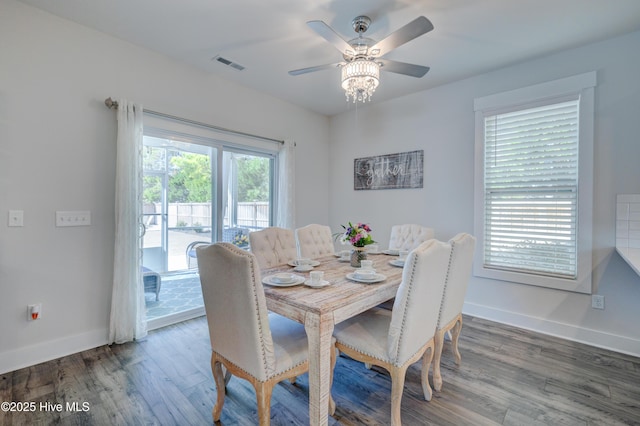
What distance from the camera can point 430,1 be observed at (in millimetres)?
2068

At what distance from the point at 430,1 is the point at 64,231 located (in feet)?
11.2

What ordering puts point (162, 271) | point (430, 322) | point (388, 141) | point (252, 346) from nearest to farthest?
point (252, 346), point (430, 322), point (162, 271), point (388, 141)

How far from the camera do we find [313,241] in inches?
118

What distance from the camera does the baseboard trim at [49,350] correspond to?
213cm

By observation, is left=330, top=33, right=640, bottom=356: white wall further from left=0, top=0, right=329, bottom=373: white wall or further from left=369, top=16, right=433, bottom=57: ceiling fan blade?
left=0, top=0, right=329, bottom=373: white wall

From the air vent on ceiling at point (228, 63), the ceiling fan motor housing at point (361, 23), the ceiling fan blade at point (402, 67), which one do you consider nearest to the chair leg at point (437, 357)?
the ceiling fan blade at point (402, 67)

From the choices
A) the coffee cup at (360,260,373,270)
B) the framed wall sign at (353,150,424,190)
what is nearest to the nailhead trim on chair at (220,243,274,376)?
the coffee cup at (360,260,373,270)

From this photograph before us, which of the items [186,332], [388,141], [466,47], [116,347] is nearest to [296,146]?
[388,141]

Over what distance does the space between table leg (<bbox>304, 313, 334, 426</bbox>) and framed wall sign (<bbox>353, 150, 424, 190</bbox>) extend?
2836mm

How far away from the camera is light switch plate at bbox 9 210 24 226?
2162mm

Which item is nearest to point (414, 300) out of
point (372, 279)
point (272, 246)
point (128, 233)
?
point (372, 279)

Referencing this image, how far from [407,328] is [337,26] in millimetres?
2357

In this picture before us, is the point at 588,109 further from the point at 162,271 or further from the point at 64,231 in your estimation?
the point at 64,231

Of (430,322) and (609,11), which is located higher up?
(609,11)
